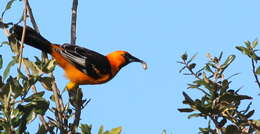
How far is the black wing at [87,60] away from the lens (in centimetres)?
543

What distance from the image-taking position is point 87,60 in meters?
5.84

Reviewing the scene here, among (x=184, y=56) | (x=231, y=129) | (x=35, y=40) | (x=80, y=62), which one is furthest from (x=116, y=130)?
(x=80, y=62)

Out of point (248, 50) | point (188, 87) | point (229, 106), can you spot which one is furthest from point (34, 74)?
point (248, 50)

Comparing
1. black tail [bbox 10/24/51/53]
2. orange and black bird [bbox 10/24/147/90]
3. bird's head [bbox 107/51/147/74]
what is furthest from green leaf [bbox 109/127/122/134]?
bird's head [bbox 107/51/147/74]

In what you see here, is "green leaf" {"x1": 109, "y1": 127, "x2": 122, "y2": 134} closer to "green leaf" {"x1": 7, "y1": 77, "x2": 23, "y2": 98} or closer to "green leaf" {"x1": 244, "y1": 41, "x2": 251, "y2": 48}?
"green leaf" {"x1": 7, "y1": 77, "x2": 23, "y2": 98}

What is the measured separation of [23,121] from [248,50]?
162cm

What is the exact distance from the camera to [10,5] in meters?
3.53

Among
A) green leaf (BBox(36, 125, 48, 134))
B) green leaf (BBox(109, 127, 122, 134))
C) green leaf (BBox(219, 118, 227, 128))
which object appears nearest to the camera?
green leaf (BBox(109, 127, 122, 134))

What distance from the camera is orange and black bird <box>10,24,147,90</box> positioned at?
17.1 ft

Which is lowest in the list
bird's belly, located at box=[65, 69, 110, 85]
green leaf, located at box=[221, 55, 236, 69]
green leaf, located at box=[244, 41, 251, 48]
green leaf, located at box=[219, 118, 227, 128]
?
bird's belly, located at box=[65, 69, 110, 85]

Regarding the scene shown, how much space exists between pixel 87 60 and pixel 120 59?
0.66 meters

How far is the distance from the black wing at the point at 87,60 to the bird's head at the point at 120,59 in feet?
0.47

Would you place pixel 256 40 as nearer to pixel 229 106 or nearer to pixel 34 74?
pixel 229 106

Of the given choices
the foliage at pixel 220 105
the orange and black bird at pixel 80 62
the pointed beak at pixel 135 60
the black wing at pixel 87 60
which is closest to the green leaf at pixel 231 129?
the foliage at pixel 220 105
